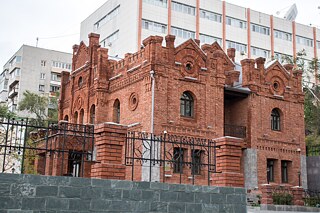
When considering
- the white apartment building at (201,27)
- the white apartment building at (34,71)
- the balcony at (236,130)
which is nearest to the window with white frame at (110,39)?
the white apartment building at (201,27)

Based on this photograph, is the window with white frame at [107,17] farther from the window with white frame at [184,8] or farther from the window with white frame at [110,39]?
the window with white frame at [184,8]

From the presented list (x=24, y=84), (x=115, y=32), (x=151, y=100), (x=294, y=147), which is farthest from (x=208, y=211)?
(x=24, y=84)

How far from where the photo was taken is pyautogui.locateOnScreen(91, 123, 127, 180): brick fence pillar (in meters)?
11.2

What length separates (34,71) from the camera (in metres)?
60.2

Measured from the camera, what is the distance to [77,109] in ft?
103

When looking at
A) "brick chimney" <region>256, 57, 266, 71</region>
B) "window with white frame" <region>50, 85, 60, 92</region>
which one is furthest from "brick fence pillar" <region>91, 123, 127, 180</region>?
"window with white frame" <region>50, 85, 60, 92</region>

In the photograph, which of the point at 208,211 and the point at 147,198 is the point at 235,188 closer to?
the point at 208,211

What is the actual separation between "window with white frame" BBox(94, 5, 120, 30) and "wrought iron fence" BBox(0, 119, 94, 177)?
2703 centimetres

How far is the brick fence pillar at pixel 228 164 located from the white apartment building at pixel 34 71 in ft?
158

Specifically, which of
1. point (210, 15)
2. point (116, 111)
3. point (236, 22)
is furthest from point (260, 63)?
point (236, 22)

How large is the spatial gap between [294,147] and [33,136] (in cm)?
1564

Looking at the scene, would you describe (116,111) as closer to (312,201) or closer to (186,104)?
(186,104)

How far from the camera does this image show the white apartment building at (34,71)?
196ft

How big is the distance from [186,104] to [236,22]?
3142cm
